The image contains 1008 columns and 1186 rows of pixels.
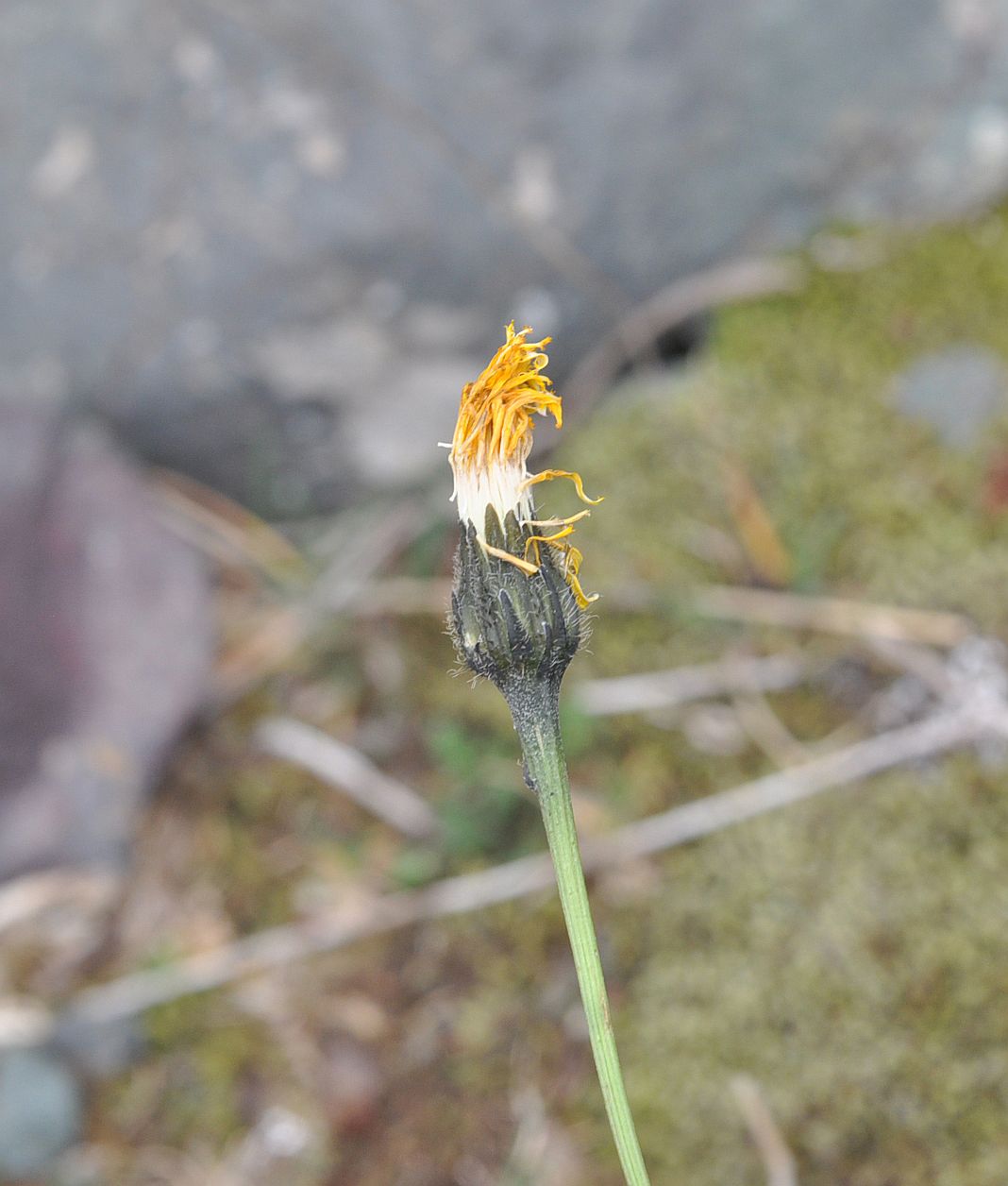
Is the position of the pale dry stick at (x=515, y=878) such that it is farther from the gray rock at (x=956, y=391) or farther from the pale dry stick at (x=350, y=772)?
the gray rock at (x=956, y=391)

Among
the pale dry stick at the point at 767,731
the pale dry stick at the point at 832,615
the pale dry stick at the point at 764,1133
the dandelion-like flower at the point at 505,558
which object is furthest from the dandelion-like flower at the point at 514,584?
the pale dry stick at the point at 832,615

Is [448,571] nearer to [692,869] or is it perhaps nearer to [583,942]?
[692,869]

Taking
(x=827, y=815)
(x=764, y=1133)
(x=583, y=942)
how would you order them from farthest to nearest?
(x=827, y=815) → (x=764, y=1133) → (x=583, y=942)

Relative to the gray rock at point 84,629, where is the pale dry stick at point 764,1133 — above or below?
below

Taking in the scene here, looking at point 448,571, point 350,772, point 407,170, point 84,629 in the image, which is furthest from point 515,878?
point 407,170

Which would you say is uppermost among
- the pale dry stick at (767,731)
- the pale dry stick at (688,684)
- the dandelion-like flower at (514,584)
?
the pale dry stick at (688,684)

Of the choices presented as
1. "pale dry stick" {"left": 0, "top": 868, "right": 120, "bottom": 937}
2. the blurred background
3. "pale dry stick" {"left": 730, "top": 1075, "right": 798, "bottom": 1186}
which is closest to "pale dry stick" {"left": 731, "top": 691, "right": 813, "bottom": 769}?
the blurred background

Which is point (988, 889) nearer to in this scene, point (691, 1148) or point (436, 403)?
point (691, 1148)
